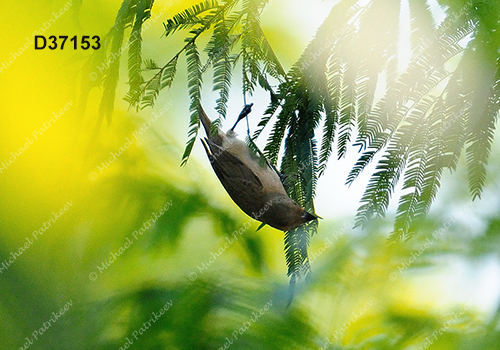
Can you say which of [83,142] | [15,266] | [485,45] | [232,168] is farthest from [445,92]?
[15,266]

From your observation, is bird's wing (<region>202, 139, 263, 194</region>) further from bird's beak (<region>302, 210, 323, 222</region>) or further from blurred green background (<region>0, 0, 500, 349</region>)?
blurred green background (<region>0, 0, 500, 349</region>)

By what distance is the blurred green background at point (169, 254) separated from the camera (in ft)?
8.56

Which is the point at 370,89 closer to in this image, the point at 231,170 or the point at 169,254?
the point at 231,170

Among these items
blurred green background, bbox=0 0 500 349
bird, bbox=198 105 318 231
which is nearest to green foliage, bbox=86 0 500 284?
bird, bbox=198 105 318 231

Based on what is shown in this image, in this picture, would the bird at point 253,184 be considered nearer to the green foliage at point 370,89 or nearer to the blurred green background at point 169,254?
the green foliage at point 370,89

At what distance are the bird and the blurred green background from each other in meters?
1.79

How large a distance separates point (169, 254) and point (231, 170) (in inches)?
83.9

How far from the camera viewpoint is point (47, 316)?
2721 mm

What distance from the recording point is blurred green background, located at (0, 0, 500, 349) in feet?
8.56

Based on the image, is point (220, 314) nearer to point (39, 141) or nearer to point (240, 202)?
point (39, 141)

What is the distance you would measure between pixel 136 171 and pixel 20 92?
0.87 m

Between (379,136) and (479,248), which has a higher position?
(379,136)

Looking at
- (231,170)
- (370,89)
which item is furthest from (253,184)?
(370,89)

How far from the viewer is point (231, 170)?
32.5 inches
